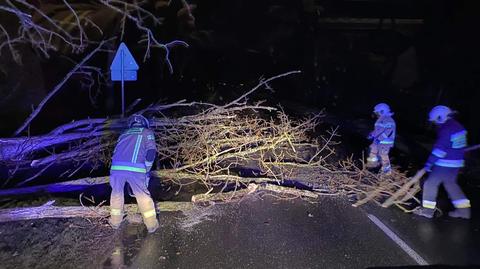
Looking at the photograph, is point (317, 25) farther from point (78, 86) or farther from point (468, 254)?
point (468, 254)

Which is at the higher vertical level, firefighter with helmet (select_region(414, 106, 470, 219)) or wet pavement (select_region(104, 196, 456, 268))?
firefighter with helmet (select_region(414, 106, 470, 219))

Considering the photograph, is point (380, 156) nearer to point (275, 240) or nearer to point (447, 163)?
point (447, 163)

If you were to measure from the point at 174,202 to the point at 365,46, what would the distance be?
18.9m

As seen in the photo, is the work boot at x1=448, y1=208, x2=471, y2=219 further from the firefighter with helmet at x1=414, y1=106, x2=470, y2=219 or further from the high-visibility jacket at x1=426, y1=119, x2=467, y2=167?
the high-visibility jacket at x1=426, y1=119, x2=467, y2=167

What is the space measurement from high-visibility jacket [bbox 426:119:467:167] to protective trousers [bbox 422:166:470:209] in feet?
0.37

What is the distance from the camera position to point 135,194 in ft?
17.8

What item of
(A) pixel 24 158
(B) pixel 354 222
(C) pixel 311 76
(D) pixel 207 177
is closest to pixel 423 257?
(B) pixel 354 222

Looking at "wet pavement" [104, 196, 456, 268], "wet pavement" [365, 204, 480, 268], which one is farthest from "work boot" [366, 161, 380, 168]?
"wet pavement" [104, 196, 456, 268]

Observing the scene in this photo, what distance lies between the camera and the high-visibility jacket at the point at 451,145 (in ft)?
19.5

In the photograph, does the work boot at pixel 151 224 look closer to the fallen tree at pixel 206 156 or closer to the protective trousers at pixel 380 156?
the fallen tree at pixel 206 156

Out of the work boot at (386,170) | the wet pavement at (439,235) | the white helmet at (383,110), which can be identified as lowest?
the wet pavement at (439,235)

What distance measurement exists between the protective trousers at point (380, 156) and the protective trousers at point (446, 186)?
168cm

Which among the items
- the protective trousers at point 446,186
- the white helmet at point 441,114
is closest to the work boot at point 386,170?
the protective trousers at point 446,186

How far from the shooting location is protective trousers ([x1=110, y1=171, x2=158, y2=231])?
212 inches
